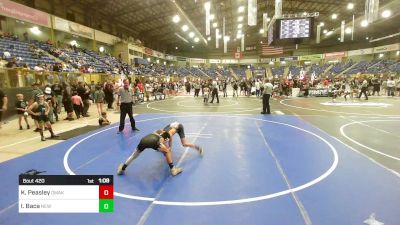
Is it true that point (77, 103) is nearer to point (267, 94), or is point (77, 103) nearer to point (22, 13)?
point (267, 94)

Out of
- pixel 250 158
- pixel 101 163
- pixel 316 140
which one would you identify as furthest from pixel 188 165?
pixel 316 140

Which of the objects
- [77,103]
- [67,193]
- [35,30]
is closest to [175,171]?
[67,193]

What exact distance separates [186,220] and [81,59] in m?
25.3

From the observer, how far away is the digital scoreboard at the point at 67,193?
90.4 inches

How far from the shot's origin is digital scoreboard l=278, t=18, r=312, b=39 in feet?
55.8

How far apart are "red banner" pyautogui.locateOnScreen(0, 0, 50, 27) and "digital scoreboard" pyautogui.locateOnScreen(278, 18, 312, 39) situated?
63.5ft

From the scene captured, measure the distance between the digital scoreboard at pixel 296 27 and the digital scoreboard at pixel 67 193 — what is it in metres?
Answer: 17.2

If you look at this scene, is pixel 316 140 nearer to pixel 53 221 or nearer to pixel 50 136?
pixel 53 221

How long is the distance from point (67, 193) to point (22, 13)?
2389 cm

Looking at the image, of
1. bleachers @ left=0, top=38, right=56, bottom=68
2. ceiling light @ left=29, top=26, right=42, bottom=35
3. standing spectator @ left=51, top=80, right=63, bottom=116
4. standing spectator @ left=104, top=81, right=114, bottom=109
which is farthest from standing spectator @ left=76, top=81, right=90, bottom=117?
ceiling light @ left=29, top=26, right=42, bottom=35

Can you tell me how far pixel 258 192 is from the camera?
447cm

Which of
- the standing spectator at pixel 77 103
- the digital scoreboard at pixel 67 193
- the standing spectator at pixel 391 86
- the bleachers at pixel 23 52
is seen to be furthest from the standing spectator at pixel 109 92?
the standing spectator at pixel 391 86

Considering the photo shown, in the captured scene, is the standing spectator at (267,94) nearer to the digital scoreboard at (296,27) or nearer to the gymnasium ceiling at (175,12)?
the digital scoreboard at (296,27)

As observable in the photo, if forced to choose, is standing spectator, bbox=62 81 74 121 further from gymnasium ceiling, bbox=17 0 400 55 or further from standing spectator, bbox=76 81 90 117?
gymnasium ceiling, bbox=17 0 400 55
